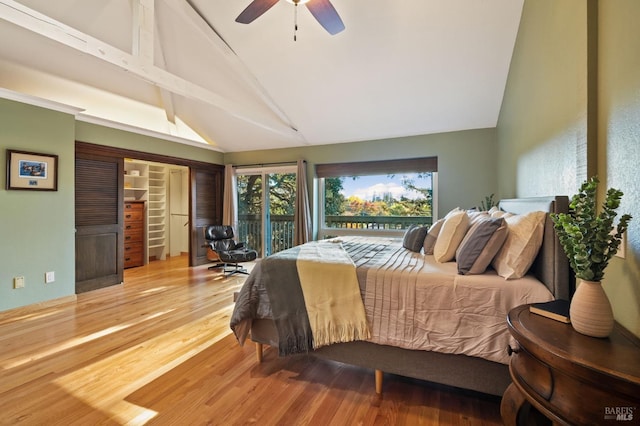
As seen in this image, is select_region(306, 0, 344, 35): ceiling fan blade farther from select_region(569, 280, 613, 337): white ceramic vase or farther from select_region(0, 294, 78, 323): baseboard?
select_region(0, 294, 78, 323): baseboard

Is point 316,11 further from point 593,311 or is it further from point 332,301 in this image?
point 593,311

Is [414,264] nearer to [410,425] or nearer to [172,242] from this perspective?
[410,425]

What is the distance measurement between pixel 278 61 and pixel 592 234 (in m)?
3.56

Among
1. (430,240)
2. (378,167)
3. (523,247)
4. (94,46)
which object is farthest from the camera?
(378,167)

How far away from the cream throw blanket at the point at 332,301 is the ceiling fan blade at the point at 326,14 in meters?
1.89

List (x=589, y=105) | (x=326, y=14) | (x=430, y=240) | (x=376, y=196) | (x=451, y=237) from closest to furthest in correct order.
Result: (x=589, y=105) < (x=451, y=237) < (x=326, y=14) < (x=430, y=240) < (x=376, y=196)

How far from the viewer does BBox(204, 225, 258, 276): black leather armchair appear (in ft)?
15.6

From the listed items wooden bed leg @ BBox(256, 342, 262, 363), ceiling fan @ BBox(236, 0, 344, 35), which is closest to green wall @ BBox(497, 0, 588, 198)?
ceiling fan @ BBox(236, 0, 344, 35)

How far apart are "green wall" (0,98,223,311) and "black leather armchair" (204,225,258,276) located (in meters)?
1.87

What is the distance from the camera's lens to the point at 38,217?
339 centimetres

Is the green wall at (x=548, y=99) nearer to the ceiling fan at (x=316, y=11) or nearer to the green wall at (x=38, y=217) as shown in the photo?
the ceiling fan at (x=316, y=11)

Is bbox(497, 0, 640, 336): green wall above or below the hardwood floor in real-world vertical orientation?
above

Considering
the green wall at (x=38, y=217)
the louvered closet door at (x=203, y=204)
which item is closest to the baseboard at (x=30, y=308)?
the green wall at (x=38, y=217)

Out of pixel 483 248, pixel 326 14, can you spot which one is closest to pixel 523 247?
pixel 483 248
